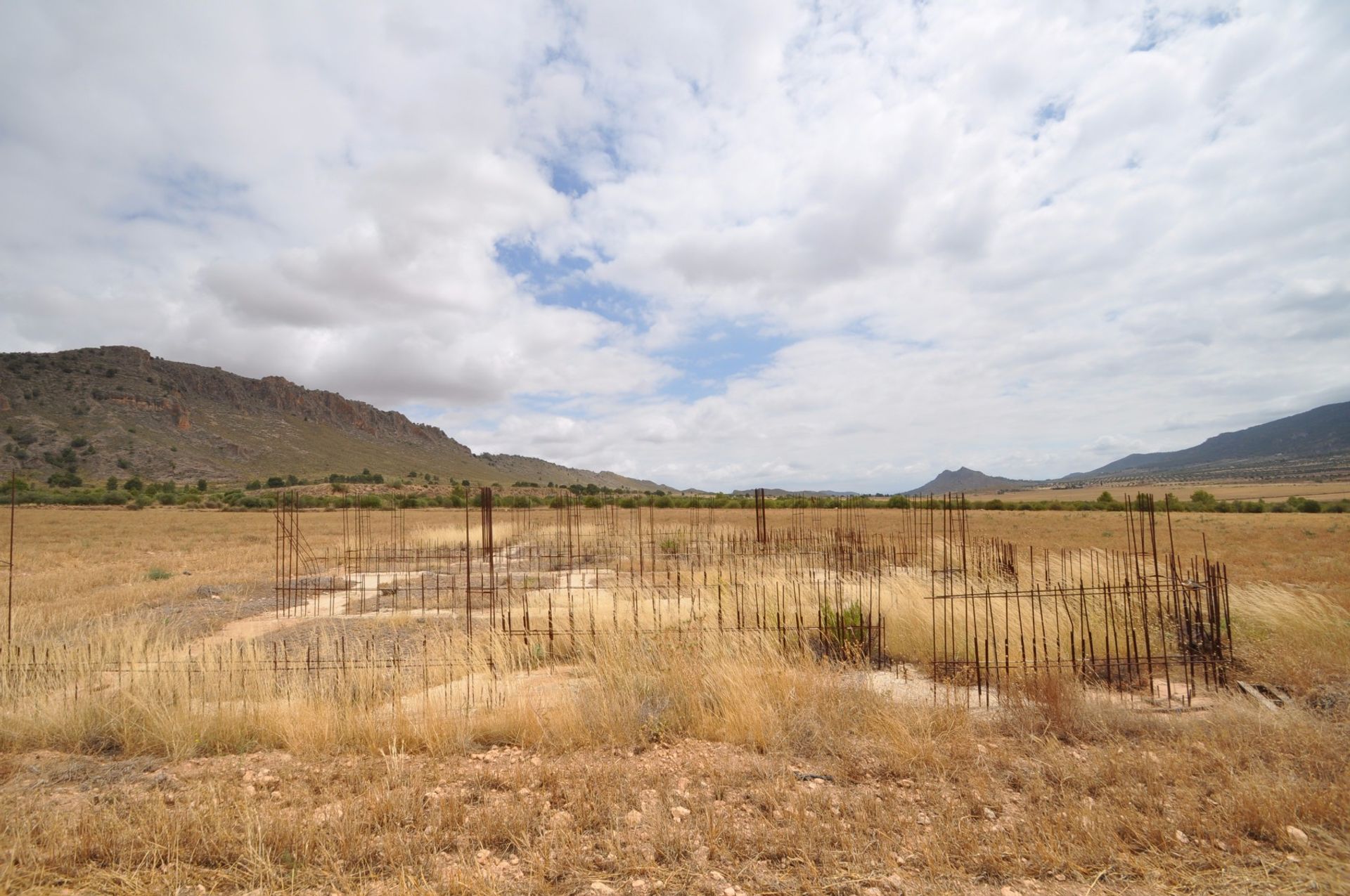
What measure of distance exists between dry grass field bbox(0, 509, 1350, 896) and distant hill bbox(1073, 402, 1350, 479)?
16073 cm

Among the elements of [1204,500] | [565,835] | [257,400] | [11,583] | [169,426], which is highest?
[257,400]

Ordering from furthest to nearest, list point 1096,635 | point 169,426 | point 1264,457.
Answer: point 1264,457
point 169,426
point 1096,635

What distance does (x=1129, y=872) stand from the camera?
10.5 feet

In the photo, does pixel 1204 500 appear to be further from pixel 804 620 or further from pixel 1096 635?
pixel 804 620

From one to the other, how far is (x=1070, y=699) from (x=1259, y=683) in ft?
8.60

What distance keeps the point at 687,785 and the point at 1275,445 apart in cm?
21367

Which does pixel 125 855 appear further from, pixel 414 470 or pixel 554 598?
pixel 414 470

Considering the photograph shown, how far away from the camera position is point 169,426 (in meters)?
66.6

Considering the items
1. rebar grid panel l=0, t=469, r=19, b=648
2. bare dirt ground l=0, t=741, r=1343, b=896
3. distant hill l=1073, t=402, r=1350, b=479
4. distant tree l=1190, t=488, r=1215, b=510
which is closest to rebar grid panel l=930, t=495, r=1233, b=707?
bare dirt ground l=0, t=741, r=1343, b=896

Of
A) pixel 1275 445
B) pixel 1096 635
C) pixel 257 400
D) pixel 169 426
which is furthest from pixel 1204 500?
pixel 1275 445

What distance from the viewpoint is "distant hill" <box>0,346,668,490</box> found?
55375 mm

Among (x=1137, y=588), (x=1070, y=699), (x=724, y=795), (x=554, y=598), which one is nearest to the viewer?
(x=724, y=795)

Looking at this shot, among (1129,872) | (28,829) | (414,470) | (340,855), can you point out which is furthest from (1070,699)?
(414,470)

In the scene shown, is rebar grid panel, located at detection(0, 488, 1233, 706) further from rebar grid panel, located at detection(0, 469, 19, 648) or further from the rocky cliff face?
the rocky cliff face
